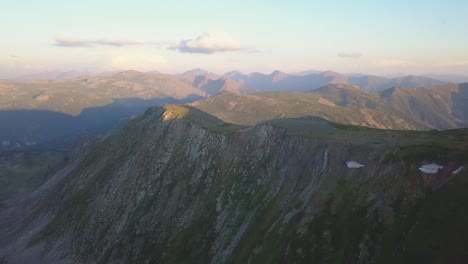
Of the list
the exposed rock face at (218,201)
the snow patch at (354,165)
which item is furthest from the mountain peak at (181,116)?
the snow patch at (354,165)

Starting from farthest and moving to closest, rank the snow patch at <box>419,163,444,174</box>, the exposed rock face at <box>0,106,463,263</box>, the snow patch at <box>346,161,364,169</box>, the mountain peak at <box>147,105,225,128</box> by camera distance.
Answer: the mountain peak at <box>147,105,225,128</box> → the snow patch at <box>346,161,364,169</box> → the exposed rock face at <box>0,106,463,263</box> → the snow patch at <box>419,163,444,174</box>

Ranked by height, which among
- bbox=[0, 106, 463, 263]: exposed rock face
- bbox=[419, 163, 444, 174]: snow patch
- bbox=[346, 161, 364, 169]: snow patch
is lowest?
bbox=[0, 106, 463, 263]: exposed rock face

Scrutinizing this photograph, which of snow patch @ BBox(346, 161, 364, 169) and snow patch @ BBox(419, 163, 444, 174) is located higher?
snow patch @ BBox(419, 163, 444, 174)

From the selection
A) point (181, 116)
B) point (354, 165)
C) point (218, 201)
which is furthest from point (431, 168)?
point (181, 116)

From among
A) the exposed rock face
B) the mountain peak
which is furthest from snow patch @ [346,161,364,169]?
the mountain peak

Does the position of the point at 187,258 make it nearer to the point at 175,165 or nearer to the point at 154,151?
the point at 175,165

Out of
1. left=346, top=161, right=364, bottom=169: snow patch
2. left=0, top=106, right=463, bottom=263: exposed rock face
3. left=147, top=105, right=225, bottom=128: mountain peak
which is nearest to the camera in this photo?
left=0, top=106, right=463, bottom=263: exposed rock face

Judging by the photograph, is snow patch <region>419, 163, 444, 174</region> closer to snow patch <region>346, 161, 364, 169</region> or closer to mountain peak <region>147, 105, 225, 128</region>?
snow patch <region>346, 161, 364, 169</region>
